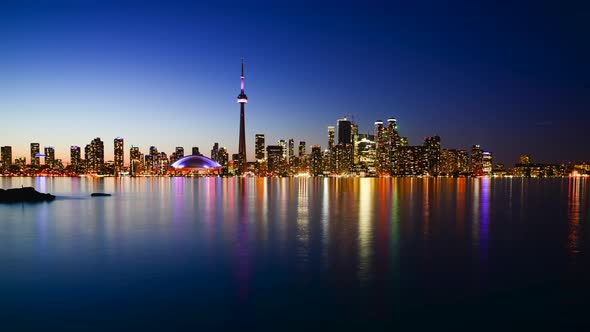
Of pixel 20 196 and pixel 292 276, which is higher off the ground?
pixel 20 196

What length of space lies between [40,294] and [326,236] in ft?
Answer: 55.7

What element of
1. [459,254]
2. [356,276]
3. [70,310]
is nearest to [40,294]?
[70,310]

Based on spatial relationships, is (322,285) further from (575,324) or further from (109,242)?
(109,242)

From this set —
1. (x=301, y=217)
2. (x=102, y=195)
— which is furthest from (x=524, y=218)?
(x=102, y=195)

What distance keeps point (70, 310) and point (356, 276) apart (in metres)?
10.4

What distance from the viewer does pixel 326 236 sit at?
28781 millimetres

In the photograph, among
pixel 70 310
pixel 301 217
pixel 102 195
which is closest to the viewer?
pixel 70 310

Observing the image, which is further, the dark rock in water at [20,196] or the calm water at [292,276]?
the dark rock in water at [20,196]

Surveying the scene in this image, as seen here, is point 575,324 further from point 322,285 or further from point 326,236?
point 326,236

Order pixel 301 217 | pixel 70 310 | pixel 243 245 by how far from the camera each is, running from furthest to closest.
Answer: pixel 301 217
pixel 243 245
pixel 70 310

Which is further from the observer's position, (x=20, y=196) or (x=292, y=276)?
(x=20, y=196)

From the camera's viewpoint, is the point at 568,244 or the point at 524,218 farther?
the point at 524,218

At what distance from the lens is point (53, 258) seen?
2225 cm

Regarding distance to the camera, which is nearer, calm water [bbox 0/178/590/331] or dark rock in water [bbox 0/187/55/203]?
calm water [bbox 0/178/590/331]
